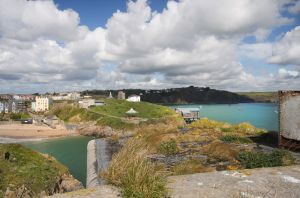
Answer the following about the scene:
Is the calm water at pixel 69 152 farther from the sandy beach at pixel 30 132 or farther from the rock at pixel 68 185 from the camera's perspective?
the rock at pixel 68 185

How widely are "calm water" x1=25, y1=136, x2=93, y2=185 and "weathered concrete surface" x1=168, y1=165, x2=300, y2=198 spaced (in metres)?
28.0

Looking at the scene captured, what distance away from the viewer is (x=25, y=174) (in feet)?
44.9

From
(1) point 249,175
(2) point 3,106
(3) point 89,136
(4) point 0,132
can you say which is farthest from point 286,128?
(2) point 3,106

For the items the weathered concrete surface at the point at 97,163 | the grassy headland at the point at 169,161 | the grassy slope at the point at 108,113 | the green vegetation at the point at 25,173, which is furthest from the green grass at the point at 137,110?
the green vegetation at the point at 25,173

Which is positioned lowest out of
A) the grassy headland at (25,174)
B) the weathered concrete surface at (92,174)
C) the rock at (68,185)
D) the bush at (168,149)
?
the rock at (68,185)

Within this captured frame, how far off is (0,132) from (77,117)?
2576cm

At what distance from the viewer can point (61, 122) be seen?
10856 cm

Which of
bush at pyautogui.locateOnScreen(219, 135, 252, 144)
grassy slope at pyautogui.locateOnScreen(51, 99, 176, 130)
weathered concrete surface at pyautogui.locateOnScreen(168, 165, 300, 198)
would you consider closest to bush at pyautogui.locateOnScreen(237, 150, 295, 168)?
weathered concrete surface at pyautogui.locateOnScreen(168, 165, 300, 198)

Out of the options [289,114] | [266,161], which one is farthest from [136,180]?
[289,114]

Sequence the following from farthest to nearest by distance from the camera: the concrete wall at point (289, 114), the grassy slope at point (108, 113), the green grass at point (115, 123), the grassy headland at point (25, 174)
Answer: the grassy slope at point (108, 113) < the green grass at point (115, 123) < the concrete wall at point (289, 114) < the grassy headland at point (25, 174)

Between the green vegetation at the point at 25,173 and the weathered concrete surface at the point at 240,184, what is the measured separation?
7.14m

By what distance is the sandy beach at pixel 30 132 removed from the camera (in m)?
90.6

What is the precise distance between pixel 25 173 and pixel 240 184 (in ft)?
34.6

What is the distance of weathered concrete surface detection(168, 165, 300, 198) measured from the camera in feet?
19.3
